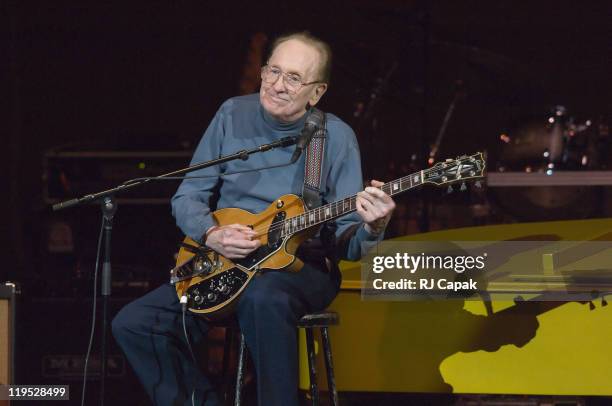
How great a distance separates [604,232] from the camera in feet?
13.5

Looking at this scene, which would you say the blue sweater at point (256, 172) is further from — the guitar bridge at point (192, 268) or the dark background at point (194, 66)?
the dark background at point (194, 66)

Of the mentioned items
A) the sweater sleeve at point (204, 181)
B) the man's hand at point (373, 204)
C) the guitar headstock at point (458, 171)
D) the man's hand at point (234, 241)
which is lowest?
the man's hand at point (234, 241)

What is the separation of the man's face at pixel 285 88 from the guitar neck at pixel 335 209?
0.45 m

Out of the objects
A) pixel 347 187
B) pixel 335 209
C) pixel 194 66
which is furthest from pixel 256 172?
pixel 194 66

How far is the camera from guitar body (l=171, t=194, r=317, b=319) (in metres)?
3.32

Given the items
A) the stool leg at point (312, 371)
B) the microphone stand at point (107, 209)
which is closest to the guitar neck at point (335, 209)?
the microphone stand at point (107, 209)

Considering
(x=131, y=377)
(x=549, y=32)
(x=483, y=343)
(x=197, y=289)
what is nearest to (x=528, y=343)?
(x=483, y=343)

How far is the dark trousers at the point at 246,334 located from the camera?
125 inches

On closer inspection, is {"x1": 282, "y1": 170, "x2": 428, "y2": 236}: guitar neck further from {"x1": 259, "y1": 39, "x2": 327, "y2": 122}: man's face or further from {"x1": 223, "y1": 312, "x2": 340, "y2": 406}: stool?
{"x1": 259, "y1": 39, "x2": 327, "y2": 122}: man's face

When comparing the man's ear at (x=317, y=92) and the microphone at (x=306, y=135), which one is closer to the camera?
the microphone at (x=306, y=135)

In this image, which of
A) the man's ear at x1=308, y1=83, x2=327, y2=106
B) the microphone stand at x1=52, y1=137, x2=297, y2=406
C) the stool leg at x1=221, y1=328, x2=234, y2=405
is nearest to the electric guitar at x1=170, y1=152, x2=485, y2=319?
the microphone stand at x1=52, y1=137, x2=297, y2=406

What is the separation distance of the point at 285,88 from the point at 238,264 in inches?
25.8

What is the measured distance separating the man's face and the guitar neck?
1.48ft

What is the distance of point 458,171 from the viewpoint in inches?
121
